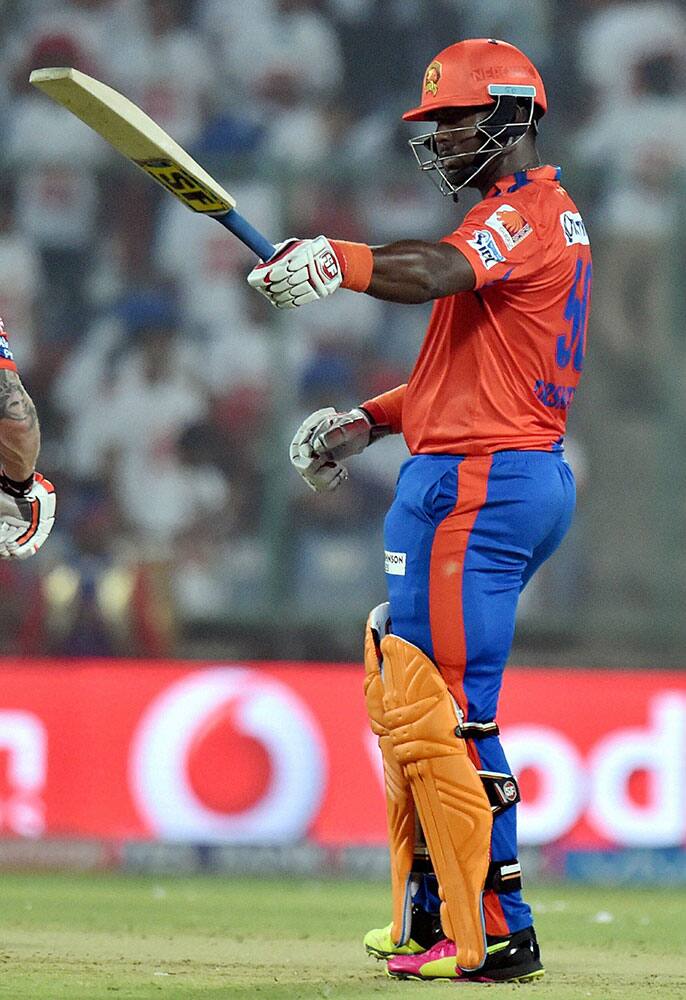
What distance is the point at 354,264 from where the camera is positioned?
3.29 metres

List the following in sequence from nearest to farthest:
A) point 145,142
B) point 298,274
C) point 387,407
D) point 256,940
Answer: point 298,274 < point 145,142 < point 387,407 < point 256,940

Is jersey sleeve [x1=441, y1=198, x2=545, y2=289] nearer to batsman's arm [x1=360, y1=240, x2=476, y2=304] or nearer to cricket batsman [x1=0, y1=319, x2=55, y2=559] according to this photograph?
batsman's arm [x1=360, y1=240, x2=476, y2=304]

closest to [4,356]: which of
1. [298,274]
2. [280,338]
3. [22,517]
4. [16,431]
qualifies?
[16,431]

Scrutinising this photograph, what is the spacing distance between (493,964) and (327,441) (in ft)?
4.12

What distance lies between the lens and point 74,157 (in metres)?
8.10

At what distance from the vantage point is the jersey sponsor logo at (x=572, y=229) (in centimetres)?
359

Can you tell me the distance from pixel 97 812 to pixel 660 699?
2.19 m

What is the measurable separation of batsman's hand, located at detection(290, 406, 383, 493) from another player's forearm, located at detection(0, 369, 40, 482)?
0.62 m

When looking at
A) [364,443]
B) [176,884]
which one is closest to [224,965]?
[364,443]

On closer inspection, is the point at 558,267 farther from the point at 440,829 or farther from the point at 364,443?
the point at 440,829

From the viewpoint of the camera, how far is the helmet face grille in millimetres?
3602

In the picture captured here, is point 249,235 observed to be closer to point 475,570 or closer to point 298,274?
point 298,274

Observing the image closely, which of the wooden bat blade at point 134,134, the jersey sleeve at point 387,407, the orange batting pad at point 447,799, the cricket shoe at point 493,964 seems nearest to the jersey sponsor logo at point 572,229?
the jersey sleeve at point 387,407

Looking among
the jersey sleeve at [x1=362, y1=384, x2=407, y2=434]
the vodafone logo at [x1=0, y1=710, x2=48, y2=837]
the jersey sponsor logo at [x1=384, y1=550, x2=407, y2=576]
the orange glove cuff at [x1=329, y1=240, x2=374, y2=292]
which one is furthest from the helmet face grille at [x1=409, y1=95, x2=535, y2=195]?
the vodafone logo at [x1=0, y1=710, x2=48, y2=837]
